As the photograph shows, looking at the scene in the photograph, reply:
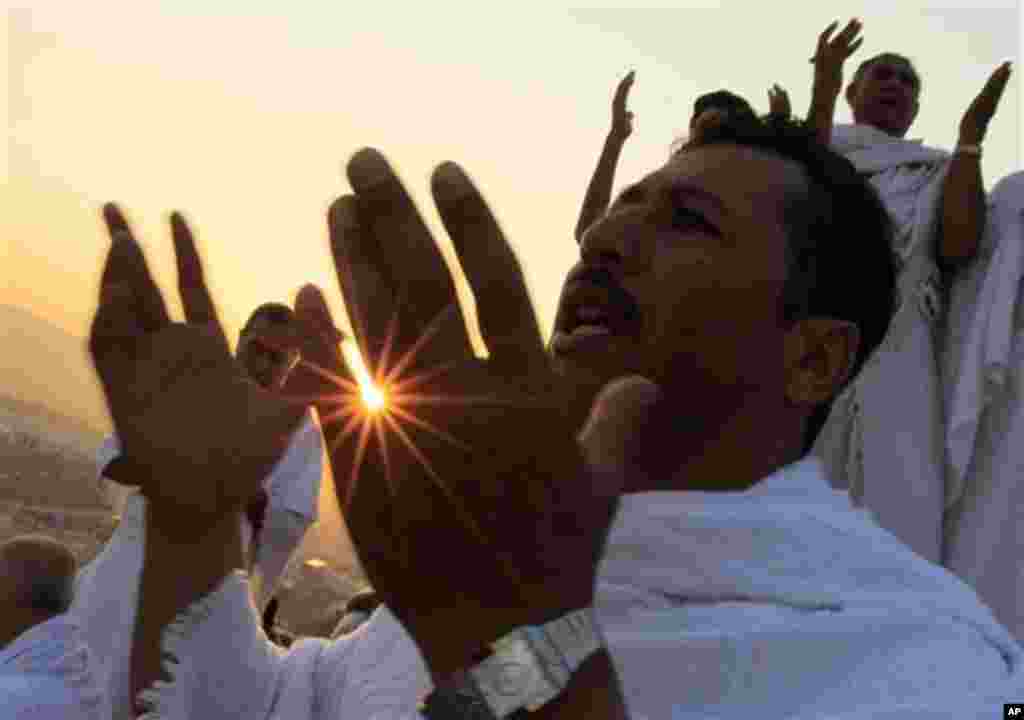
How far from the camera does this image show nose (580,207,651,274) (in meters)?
2.05

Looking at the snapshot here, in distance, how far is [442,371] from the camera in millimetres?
1131

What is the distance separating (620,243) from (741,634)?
69 cm

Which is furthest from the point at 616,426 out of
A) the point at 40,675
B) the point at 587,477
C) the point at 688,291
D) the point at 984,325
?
the point at 984,325

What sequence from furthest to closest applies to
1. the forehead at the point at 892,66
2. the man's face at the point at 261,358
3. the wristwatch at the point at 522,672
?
the forehead at the point at 892,66 < the man's face at the point at 261,358 < the wristwatch at the point at 522,672

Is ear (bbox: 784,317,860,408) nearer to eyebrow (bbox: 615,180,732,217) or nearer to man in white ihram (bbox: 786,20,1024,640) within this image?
eyebrow (bbox: 615,180,732,217)

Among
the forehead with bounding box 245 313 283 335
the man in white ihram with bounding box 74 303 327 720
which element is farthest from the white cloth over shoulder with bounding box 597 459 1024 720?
the forehead with bounding box 245 313 283 335

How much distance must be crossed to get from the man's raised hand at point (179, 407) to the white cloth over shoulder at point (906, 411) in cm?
311

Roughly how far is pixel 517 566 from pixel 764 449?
1.08 m

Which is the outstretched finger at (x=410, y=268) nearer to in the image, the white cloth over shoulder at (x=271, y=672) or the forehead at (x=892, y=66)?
the white cloth over shoulder at (x=271, y=672)

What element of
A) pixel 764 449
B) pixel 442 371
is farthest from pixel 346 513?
pixel 764 449

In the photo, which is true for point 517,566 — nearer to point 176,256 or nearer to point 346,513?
point 346,513

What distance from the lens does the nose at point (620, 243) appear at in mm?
2053

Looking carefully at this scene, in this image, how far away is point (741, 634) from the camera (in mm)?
1671

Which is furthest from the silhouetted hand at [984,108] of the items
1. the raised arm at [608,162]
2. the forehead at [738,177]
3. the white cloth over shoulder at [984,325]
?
the forehead at [738,177]
